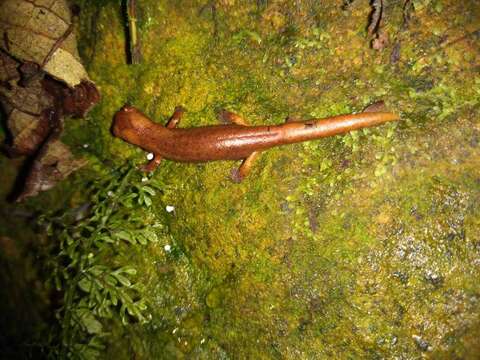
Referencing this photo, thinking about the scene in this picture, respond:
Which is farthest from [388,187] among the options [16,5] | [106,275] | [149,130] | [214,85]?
[16,5]

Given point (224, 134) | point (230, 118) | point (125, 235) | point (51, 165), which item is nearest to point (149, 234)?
point (125, 235)

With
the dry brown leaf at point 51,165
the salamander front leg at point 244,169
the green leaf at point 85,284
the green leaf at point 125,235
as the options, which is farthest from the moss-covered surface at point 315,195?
the dry brown leaf at point 51,165

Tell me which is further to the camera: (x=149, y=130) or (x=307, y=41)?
(x=149, y=130)

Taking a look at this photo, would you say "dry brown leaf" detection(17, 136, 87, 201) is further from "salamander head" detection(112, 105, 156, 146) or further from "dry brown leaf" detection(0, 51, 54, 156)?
"salamander head" detection(112, 105, 156, 146)

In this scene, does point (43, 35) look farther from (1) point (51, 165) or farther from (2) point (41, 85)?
(1) point (51, 165)

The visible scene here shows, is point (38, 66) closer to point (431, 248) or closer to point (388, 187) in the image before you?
point (388, 187)

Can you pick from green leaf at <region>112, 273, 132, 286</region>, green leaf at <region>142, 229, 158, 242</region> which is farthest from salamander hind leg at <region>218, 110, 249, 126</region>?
green leaf at <region>112, 273, 132, 286</region>

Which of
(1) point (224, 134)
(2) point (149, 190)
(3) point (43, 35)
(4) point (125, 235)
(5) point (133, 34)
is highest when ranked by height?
(5) point (133, 34)
